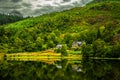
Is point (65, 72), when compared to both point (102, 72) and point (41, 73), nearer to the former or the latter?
point (41, 73)

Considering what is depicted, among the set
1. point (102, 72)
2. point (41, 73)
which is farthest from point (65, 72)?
point (102, 72)

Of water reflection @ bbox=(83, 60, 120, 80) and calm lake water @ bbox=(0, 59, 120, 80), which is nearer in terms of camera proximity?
water reflection @ bbox=(83, 60, 120, 80)

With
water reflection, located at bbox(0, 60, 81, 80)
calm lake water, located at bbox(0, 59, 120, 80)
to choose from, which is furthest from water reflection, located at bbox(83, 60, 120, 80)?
water reflection, located at bbox(0, 60, 81, 80)

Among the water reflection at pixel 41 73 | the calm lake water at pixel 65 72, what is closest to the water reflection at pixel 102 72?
the calm lake water at pixel 65 72

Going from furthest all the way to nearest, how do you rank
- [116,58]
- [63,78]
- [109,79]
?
[116,58], [63,78], [109,79]

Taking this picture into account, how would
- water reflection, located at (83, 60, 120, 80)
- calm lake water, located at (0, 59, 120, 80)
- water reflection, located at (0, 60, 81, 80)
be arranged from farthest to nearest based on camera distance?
1. water reflection, located at (0, 60, 81, 80)
2. calm lake water, located at (0, 59, 120, 80)
3. water reflection, located at (83, 60, 120, 80)

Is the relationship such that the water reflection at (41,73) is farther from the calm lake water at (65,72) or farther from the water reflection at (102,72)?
the water reflection at (102,72)

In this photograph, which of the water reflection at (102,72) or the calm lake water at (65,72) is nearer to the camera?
the water reflection at (102,72)

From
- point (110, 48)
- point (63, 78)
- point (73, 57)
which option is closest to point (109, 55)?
point (110, 48)

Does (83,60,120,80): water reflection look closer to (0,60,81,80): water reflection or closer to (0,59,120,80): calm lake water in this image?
Result: (0,59,120,80): calm lake water

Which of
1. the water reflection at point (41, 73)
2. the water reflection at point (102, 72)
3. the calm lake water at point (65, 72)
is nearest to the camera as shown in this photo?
the water reflection at point (102, 72)

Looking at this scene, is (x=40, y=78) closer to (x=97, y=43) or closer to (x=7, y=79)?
Result: (x=7, y=79)

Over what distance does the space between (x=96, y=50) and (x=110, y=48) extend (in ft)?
27.3

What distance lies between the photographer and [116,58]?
178 meters
